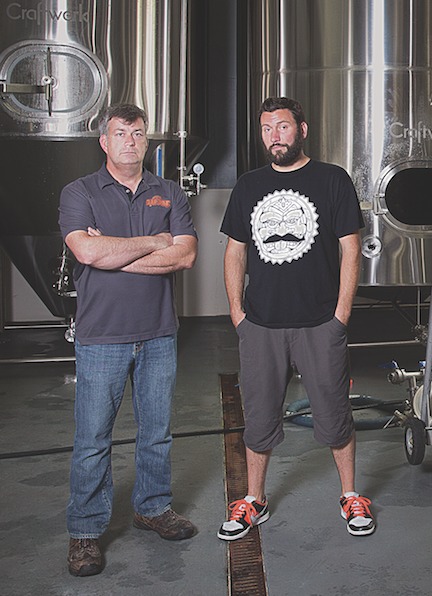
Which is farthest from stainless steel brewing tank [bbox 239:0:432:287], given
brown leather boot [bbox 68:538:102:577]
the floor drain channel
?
brown leather boot [bbox 68:538:102:577]

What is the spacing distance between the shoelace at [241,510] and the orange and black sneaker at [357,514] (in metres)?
0.31

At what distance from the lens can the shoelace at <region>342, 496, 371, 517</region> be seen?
2785 millimetres

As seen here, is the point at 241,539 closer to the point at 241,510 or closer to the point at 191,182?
the point at 241,510

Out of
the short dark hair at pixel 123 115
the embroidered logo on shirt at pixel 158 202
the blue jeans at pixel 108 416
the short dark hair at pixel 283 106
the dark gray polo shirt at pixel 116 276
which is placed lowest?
the blue jeans at pixel 108 416

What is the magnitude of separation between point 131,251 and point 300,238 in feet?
1.87

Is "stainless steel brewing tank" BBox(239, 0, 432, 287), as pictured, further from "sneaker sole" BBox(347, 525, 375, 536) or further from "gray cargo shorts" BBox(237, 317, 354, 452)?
"sneaker sole" BBox(347, 525, 375, 536)

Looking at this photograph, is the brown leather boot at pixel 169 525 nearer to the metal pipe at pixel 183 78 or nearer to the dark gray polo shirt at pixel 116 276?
the dark gray polo shirt at pixel 116 276

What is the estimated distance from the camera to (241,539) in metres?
2.74

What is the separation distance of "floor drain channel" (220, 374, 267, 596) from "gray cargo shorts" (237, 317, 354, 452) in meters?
0.34

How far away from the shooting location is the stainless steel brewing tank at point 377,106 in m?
4.62

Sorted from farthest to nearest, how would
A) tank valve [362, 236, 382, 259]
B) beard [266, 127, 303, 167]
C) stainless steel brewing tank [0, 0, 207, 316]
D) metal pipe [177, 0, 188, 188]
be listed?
metal pipe [177, 0, 188, 188], stainless steel brewing tank [0, 0, 207, 316], tank valve [362, 236, 382, 259], beard [266, 127, 303, 167]

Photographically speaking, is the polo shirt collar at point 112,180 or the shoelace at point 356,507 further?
the shoelace at point 356,507

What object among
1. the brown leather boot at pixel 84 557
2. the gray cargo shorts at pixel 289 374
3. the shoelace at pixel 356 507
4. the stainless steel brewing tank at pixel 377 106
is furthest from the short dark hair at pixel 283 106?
the stainless steel brewing tank at pixel 377 106

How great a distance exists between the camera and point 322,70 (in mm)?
4691
